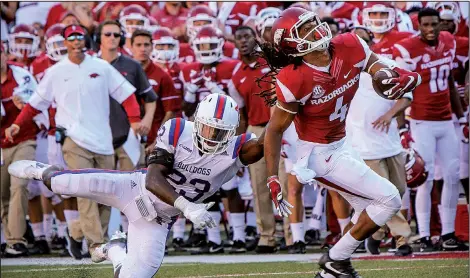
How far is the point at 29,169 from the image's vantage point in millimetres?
7605

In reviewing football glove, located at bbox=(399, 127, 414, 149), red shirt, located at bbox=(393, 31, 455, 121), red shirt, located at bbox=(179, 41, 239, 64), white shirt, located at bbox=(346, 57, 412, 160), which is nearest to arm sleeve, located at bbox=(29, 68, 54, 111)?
red shirt, located at bbox=(179, 41, 239, 64)

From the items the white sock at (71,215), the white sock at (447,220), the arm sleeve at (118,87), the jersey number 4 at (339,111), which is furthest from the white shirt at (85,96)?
the white sock at (447,220)

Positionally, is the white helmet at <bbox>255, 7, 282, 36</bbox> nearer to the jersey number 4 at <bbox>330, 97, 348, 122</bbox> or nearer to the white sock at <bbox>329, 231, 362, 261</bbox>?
the jersey number 4 at <bbox>330, 97, 348, 122</bbox>

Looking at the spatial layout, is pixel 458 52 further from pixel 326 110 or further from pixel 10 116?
pixel 10 116

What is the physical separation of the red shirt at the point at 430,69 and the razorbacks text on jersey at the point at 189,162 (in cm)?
324

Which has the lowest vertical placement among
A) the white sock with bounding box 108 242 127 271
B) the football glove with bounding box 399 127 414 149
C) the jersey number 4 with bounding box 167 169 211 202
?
the white sock with bounding box 108 242 127 271

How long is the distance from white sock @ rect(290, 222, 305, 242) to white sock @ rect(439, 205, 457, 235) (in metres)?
1.29

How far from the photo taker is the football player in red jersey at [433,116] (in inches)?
384

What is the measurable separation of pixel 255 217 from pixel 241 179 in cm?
77

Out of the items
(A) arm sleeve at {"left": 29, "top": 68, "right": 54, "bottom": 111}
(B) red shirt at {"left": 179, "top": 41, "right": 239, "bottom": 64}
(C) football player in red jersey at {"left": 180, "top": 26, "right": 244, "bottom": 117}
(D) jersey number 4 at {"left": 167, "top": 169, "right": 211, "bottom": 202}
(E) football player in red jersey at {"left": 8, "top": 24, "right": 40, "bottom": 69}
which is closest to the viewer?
(D) jersey number 4 at {"left": 167, "top": 169, "right": 211, "bottom": 202}

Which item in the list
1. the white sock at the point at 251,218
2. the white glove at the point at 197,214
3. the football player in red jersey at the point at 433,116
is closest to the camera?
the white glove at the point at 197,214

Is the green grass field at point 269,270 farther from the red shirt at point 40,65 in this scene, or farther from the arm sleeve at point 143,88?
the red shirt at point 40,65

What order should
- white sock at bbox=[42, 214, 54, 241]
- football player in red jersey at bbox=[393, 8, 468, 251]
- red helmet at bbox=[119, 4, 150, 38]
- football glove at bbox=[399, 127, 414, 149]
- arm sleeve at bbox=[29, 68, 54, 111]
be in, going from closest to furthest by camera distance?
arm sleeve at bbox=[29, 68, 54, 111] → football player in red jersey at bbox=[393, 8, 468, 251] → football glove at bbox=[399, 127, 414, 149] → white sock at bbox=[42, 214, 54, 241] → red helmet at bbox=[119, 4, 150, 38]

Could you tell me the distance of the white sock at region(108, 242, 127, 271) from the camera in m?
7.12
